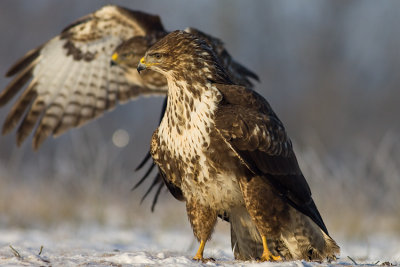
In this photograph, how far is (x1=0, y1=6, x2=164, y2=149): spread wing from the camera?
298 inches

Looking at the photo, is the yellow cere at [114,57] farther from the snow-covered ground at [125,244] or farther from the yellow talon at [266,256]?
the yellow talon at [266,256]

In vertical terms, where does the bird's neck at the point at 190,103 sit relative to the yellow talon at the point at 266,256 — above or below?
above

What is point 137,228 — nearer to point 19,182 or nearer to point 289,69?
point 19,182

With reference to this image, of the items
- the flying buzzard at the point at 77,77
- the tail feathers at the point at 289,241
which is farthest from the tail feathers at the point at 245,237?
the flying buzzard at the point at 77,77

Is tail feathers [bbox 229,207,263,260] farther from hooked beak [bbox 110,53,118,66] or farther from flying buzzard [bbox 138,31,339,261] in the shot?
hooked beak [bbox 110,53,118,66]

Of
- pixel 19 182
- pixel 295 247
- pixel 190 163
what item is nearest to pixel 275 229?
pixel 295 247

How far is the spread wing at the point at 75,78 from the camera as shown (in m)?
7.57

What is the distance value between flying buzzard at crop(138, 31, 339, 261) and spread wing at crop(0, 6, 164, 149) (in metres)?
3.02

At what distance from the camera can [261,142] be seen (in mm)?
4320

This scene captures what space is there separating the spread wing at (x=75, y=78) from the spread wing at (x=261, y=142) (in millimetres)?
3294

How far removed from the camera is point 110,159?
8891mm

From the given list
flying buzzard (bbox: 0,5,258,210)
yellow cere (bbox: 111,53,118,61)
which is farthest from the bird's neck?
flying buzzard (bbox: 0,5,258,210)

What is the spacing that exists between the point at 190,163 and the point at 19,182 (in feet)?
22.5

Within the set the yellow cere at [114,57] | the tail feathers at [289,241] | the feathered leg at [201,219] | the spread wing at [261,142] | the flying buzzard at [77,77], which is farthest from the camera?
the flying buzzard at [77,77]
